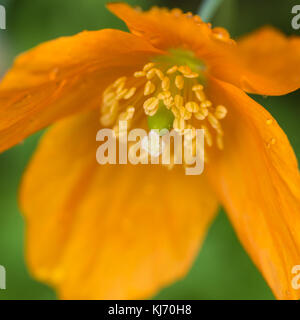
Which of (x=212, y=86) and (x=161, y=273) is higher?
(x=212, y=86)

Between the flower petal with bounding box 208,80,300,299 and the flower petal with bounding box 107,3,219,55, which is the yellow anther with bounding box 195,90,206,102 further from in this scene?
the flower petal with bounding box 107,3,219,55

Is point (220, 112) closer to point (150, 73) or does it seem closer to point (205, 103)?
point (205, 103)

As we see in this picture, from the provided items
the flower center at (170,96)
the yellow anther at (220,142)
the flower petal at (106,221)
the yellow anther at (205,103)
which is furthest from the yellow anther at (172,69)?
the flower petal at (106,221)

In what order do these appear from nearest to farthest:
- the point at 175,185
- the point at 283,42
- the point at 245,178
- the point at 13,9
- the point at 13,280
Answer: the point at 283,42 < the point at 245,178 < the point at 175,185 < the point at 13,9 < the point at 13,280

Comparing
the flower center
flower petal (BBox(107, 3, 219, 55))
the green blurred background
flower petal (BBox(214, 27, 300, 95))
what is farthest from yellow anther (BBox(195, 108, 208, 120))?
the green blurred background
